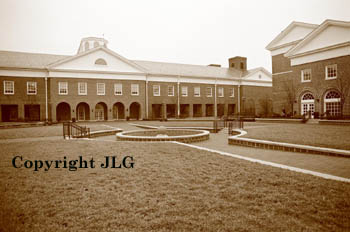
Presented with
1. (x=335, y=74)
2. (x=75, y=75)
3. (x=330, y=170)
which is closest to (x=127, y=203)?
(x=330, y=170)

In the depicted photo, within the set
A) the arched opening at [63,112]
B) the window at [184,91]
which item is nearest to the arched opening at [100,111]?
the arched opening at [63,112]

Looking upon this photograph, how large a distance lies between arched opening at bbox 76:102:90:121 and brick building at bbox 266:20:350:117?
2567 centimetres

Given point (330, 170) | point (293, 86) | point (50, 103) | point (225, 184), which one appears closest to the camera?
point (225, 184)

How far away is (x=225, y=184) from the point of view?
4.78 meters

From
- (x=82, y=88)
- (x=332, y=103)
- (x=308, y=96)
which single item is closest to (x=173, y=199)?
(x=332, y=103)

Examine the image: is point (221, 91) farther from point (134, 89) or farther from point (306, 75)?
point (306, 75)

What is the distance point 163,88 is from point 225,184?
32.1m

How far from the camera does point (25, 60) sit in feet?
97.8

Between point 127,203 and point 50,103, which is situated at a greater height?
point 50,103

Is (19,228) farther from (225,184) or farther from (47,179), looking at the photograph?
(225,184)

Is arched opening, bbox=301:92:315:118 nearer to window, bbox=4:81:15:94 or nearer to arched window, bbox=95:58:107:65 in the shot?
arched window, bbox=95:58:107:65

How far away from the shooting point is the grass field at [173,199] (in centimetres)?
331

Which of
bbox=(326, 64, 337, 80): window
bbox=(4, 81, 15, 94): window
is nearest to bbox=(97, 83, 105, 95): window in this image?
bbox=(4, 81, 15, 94): window

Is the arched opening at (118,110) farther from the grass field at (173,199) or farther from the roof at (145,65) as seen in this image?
the grass field at (173,199)
